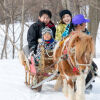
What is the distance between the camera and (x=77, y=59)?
342 centimetres

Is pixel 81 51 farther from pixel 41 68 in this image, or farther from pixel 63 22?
pixel 63 22

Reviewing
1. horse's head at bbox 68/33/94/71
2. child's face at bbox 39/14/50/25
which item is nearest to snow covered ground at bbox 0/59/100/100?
horse's head at bbox 68/33/94/71

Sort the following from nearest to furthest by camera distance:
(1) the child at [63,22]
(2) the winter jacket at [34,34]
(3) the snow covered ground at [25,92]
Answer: (3) the snow covered ground at [25,92] < (1) the child at [63,22] < (2) the winter jacket at [34,34]

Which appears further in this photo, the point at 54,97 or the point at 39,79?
the point at 39,79

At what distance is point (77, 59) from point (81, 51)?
0.14 m

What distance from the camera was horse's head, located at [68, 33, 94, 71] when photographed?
11.1 feet

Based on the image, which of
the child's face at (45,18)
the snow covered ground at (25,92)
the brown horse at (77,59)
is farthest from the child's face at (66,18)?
the snow covered ground at (25,92)

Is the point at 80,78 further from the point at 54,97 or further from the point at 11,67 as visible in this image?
the point at 11,67

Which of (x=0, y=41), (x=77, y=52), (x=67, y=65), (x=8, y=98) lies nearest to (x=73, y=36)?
(x=77, y=52)

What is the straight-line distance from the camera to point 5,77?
6.58 m

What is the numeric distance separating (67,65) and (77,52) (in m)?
A: 0.52

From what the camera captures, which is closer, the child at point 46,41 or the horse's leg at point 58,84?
the child at point 46,41

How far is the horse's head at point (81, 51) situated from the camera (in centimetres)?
339

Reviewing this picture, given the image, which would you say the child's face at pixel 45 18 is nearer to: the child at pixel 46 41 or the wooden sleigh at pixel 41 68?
the child at pixel 46 41
